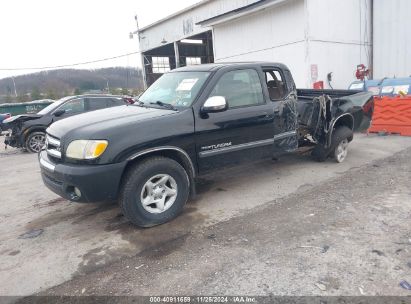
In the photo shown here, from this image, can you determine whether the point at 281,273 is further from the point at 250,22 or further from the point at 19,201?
the point at 250,22

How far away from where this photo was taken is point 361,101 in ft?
20.9

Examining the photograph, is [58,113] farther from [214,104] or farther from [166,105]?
[214,104]

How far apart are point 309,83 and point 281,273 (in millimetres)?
10202

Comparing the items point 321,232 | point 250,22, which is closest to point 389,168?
point 321,232

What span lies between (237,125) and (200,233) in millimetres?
1564

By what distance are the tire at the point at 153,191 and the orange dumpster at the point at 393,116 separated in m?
7.19

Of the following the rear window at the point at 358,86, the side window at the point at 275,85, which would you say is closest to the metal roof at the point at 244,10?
the rear window at the point at 358,86

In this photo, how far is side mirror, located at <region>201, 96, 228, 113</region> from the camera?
4.02 meters

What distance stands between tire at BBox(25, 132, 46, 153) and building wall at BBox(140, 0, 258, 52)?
33.7 ft

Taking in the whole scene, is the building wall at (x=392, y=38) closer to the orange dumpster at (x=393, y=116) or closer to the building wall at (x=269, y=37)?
the building wall at (x=269, y=37)

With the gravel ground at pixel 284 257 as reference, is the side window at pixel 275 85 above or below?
above

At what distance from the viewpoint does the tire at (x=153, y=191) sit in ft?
11.9

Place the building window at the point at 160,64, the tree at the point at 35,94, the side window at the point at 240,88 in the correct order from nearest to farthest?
the side window at the point at 240,88, the building window at the point at 160,64, the tree at the point at 35,94

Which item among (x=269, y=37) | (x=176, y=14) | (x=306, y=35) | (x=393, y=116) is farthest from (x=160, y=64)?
(x=393, y=116)
